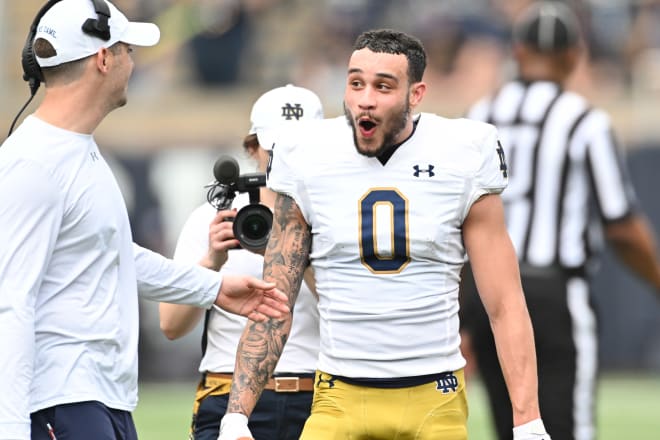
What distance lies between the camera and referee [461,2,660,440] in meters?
6.38

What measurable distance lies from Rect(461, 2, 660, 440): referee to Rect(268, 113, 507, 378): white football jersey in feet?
6.48

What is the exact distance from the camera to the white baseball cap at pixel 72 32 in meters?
4.16

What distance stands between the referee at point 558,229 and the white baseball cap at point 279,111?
151 cm

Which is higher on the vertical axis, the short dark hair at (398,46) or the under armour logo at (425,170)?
the short dark hair at (398,46)

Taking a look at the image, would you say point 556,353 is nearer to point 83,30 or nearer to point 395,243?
point 395,243

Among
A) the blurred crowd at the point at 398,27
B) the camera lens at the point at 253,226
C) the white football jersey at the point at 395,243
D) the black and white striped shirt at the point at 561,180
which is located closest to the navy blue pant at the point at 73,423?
the white football jersey at the point at 395,243

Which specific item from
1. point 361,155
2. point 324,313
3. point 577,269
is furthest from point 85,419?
point 577,269

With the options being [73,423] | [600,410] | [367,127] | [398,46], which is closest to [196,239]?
[367,127]

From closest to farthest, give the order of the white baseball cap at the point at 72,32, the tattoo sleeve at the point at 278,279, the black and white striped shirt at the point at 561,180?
the white baseball cap at the point at 72,32
the tattoo sleeve at the point at 278,279
the black and white striped shirt at the point at 561,180

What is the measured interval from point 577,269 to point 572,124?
629 millimetres

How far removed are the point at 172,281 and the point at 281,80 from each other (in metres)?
9.46

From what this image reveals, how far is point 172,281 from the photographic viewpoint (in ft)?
14.9

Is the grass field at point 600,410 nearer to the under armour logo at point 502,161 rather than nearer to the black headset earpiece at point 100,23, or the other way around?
the under armour logo at point 502,161

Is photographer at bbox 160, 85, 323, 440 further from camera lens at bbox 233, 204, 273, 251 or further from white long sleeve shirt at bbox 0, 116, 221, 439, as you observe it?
white long sleeve shirt at bbox 0, 116, 221, 439
